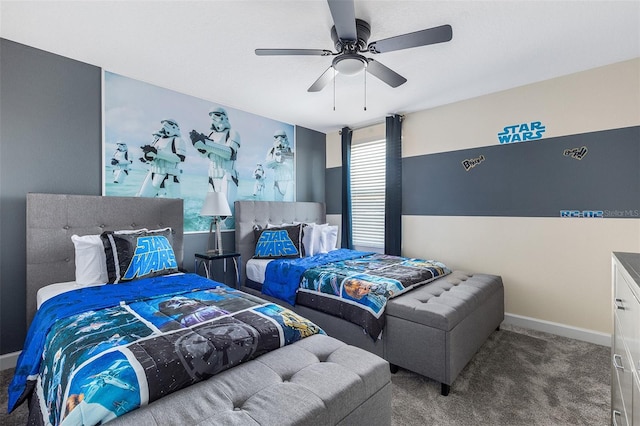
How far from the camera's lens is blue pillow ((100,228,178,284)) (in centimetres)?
221

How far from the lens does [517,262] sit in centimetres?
313

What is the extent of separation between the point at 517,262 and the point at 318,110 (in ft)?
9.67

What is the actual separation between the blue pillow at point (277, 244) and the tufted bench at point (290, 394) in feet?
6.51

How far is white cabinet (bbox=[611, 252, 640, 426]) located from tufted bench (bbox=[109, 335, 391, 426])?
88 cm

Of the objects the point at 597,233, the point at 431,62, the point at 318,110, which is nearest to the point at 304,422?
the point at 431,62

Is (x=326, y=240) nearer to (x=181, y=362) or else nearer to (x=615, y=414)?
(x=181, y=362)

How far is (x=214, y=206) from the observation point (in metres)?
3.06

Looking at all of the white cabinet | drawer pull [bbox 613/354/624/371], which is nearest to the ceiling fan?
the white cabinet

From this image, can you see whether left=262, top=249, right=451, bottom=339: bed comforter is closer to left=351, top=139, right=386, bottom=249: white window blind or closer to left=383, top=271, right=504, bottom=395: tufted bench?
left=383, top=271, right=504, bottom=395: tufted bench

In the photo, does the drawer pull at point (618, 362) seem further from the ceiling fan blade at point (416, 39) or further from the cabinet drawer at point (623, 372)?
the ceiling fan blade at point (416, 39)

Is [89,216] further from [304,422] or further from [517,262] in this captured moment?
[517,262]

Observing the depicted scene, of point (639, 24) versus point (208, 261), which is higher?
point (639, 24)

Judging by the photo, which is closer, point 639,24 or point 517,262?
point 639,24

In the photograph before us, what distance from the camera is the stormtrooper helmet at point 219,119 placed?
345 cm
